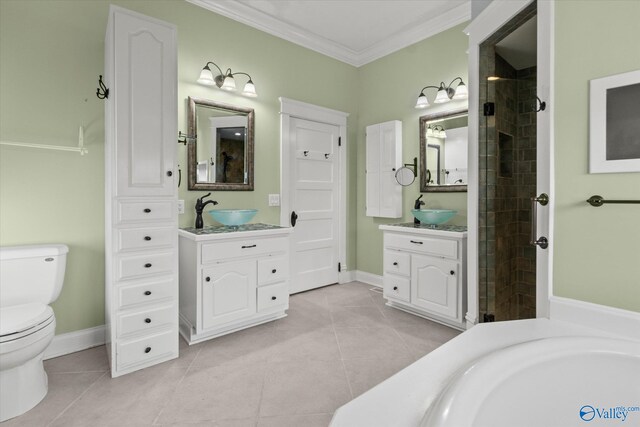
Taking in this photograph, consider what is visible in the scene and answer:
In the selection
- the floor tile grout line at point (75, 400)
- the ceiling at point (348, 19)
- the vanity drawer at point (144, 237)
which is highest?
the ceiling at point (348, 19)

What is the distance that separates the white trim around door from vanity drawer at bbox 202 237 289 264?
0.68 meters

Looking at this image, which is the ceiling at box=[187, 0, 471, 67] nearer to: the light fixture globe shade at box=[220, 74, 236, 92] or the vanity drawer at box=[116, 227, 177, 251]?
the light fixture globe shade at box=[220, 74, 236, 92]

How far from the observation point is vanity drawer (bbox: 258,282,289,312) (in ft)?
8.96

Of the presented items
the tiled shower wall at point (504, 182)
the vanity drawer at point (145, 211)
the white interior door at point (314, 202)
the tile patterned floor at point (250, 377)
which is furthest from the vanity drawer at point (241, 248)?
the tiled shower wall at point (504, 182)

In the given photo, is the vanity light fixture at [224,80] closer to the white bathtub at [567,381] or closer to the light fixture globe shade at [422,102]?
the light fixture globe shade at [422,102]

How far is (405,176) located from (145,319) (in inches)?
107

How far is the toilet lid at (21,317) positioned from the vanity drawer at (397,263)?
2568mm

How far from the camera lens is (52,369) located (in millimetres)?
2068

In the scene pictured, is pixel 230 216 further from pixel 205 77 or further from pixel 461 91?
pixel 461 91

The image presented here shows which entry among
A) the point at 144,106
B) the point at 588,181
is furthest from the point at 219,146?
the point at 588,181

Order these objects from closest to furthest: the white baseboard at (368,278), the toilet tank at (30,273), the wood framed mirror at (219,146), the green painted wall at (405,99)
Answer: the toilet tank at (30,273) → the wood framed mirror at (219,146) → the green painted wall at (405,99) → the white baseboard at (368,278)

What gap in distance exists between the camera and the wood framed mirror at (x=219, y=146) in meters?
2.85

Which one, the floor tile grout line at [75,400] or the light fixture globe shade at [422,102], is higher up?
the light fixture globe shade at [422,102]

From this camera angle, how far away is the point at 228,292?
99.6 inches
